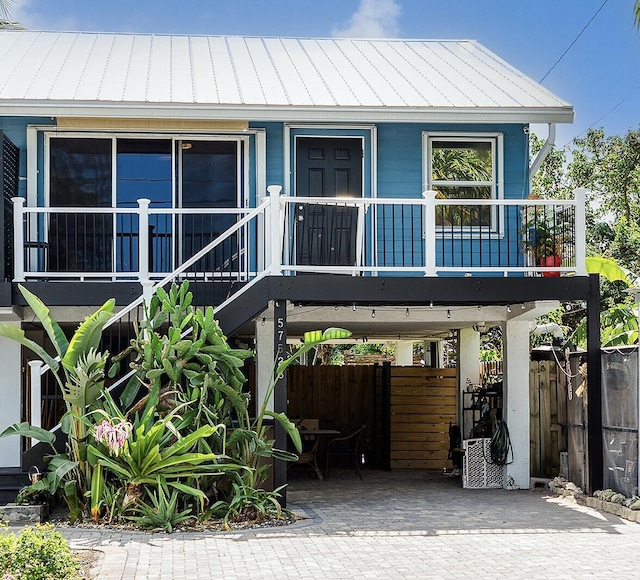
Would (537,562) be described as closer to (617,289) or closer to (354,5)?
(617,289)

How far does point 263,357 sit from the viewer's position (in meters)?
15.1

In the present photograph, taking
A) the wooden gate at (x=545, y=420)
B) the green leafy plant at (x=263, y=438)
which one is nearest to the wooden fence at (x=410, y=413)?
the wooden gate at (x=545, y=420)

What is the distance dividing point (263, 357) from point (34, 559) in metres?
7.88

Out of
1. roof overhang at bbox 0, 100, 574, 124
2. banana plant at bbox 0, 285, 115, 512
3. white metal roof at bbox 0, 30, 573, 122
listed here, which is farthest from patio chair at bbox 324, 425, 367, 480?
banana plant at bbox 0, 285, 115, 512

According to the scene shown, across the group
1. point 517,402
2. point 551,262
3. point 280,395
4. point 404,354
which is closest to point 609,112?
point 404,354

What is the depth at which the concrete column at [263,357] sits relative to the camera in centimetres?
1500

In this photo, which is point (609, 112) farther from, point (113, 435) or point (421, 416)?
point (113, 435)

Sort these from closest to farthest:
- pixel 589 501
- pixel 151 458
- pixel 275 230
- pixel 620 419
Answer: pixel 151 458
pixel 275 230
pixel 620 419
pixel 589 501

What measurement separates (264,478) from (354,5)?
66.3ft

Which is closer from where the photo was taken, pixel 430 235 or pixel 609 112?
pixel 430 235

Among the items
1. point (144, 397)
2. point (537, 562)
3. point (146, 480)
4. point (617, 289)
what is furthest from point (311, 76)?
point (617, 289)

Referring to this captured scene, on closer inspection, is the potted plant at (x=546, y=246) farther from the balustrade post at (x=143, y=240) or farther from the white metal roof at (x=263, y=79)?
the balustrade post at (x=143, y=240)

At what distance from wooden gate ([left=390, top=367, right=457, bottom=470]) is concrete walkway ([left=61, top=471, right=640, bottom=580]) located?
4.70m

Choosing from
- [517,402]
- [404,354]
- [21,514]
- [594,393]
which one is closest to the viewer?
[21,514]
